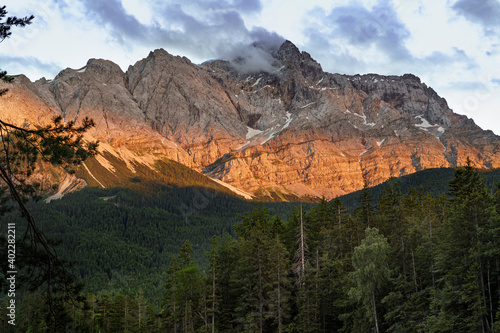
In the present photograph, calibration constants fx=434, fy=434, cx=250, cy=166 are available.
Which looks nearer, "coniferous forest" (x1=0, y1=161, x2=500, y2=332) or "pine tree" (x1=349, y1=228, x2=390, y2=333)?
"coniferous forest" (x1=0, y1=161, x2=500, y2=332)

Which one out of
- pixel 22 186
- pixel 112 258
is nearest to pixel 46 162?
pixel 22 186

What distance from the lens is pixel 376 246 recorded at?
41.2 meters

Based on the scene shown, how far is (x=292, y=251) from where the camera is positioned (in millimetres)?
55094

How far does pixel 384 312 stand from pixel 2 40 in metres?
41.7

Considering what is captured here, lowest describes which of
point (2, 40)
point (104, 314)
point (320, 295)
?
point (104, 314)

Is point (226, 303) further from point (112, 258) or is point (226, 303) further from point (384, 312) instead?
point (112, 258)

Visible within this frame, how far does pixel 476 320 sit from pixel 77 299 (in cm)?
2937

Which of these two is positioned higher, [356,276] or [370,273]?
[370,273]

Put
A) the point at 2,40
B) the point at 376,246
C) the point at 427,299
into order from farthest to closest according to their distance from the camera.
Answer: the point at 376,246 < the point at 427,299 < the point at 2,40

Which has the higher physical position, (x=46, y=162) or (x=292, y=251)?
(x=46, y=162)

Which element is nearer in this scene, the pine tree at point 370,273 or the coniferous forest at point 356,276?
the coniferous forest at point 356,276

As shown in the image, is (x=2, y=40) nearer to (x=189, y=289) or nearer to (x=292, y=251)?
(x=189, y=289)

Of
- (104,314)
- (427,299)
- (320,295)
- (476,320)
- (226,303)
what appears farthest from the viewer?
(104,314)

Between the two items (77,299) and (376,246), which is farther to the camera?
(376,246)
